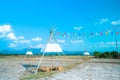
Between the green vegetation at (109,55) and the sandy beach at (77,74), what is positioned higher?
the green vegetation at (109,55)

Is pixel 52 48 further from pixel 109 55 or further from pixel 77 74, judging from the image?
pixel 109 55

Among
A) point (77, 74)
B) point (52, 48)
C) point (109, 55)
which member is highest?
point (52, 48)

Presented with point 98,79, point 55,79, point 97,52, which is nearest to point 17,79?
point 55,79

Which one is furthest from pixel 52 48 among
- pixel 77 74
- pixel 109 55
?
pixel 109 55

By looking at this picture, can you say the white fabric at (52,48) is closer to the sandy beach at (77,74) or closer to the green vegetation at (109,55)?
the sandy beach at (77,74)

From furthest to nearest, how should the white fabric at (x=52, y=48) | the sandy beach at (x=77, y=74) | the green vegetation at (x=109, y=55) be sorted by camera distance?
the green vegetation at (x=109, y=55)
the white fabric at (x=52, y=48)
the sandy beach at (x=77, y=74)

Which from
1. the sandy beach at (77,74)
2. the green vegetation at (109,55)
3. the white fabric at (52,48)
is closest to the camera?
the sandy beach at (77,74)

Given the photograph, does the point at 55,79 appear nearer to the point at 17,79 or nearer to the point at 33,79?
the point at 33,79

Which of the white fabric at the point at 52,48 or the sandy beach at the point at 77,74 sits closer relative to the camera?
the sandy beach at the point at 77,74

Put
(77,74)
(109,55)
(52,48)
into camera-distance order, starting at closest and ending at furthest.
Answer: (77,74) → (52,48) → (109,55)

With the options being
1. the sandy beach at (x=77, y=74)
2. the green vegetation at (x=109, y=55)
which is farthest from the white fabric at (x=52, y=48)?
the green vegetation at (x=109, y=55)

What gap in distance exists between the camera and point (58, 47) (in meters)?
21.9

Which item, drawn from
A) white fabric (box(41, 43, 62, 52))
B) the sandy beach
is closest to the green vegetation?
the sandy beach

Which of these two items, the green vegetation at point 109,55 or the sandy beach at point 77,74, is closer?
the sandy beach at point 77,74
